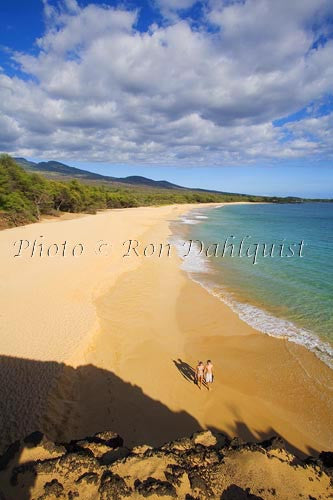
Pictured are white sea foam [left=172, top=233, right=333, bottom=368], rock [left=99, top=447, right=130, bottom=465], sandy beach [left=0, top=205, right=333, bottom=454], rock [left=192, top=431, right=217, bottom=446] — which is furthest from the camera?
white sea foam [left=172, top=233, right=333, bottom=368]

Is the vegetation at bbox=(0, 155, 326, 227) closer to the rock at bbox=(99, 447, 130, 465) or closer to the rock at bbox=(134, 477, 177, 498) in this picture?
the rock at bbox=(99, 447, 130, 465)

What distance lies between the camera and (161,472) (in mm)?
4457

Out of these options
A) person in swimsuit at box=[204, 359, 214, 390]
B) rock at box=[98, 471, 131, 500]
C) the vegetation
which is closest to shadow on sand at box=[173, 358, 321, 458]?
person in swimsuit at box=[204, 359, 214, 390]

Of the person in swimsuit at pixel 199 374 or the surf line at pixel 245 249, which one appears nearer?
the person in swimsuit at pixel 199 374

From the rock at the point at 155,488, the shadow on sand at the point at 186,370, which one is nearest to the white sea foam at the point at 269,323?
the shadow on sand at the point at 186,370

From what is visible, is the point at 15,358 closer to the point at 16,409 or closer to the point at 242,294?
the point at 16,409

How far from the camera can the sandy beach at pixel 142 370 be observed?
7.66m

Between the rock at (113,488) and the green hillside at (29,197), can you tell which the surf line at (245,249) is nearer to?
the rock at (113,488)

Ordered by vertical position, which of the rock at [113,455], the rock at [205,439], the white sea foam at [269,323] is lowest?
the white sea foam at [269,323]

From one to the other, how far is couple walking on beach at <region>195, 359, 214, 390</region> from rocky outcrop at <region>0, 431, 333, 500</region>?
154 inches

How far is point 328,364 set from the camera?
34.6ft

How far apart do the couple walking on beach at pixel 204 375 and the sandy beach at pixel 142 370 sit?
10.0 inches

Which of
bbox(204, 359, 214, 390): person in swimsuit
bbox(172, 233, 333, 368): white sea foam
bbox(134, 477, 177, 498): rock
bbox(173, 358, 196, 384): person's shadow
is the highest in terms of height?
bbox(134, 477, 177, 498): rock

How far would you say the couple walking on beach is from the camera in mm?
9039
